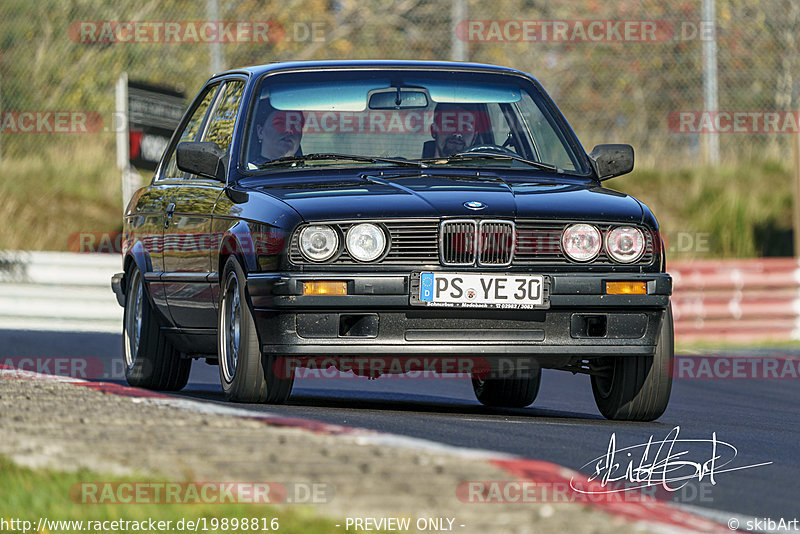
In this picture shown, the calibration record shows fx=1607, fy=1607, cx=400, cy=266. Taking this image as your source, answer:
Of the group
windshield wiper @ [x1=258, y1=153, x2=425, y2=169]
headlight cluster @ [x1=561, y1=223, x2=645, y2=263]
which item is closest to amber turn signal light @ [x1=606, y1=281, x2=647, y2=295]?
headlight cluster @ [x1=561, y1=223, x2=645, y2=263]

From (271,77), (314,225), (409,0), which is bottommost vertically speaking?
(314,225)

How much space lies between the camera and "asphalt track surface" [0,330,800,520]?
5.65 m

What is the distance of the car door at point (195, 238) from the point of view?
799 centimetres

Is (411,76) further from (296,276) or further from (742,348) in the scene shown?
(742,348)

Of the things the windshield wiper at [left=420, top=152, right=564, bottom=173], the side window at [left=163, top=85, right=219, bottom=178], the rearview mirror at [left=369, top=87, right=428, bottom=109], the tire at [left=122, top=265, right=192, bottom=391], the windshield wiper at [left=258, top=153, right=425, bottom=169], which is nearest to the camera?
the windshield wiper at [left=258, top=153, right=425, bottom=169]

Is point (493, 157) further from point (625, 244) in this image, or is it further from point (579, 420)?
point (579, 420)

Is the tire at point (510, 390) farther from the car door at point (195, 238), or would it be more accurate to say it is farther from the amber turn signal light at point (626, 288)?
the car door at point (195, 238)

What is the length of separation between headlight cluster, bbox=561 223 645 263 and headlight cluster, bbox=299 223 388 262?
33.0 inches

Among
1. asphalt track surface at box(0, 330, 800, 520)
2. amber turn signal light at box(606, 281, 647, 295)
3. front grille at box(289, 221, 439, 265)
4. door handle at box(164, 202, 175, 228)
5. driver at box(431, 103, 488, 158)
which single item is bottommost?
asphalt track surface at box(0, 330, 800, 520)

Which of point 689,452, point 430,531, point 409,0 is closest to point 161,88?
point 409,0

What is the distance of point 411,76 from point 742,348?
8988 mm

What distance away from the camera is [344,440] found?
4.87m

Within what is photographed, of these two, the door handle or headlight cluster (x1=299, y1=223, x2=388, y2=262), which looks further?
the door handle

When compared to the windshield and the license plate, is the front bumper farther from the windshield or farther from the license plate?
the windshield
